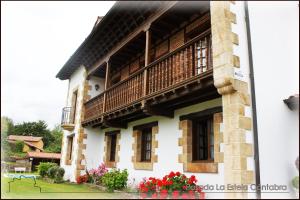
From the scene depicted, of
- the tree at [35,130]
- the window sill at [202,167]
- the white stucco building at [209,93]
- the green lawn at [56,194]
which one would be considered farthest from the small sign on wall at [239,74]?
the tree at [35,130]

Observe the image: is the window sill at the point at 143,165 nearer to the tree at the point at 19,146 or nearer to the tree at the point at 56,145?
the tree at the point at 19,146

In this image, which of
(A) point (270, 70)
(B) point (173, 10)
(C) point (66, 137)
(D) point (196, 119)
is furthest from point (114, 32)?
(C) point (66, 137)

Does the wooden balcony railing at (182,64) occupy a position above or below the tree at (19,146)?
above

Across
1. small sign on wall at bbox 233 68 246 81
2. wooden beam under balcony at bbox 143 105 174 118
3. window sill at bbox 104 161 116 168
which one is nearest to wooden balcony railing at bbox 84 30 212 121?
wooden beam under balcony at bbox 143 105 174 118

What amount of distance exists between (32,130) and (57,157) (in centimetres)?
2209

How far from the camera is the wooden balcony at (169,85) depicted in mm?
5988

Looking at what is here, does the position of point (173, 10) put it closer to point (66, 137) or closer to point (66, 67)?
point (66, 67)

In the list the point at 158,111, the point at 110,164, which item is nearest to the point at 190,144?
the point at 158,111

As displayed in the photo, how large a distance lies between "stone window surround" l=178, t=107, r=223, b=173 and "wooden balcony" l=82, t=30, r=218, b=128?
1.26 ft

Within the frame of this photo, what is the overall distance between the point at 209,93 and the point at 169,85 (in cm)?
102

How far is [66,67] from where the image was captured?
15.2 metres

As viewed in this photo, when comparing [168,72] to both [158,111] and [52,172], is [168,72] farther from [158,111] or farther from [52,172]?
[52,172]

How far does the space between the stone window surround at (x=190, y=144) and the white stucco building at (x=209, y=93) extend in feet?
0.08

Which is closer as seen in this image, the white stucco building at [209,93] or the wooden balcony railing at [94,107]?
the white stucco building at [209,93]
